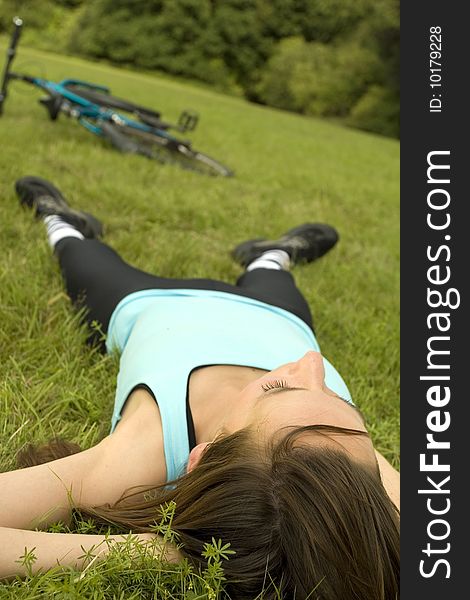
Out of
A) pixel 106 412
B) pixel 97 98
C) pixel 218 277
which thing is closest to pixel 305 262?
pixel 218 277

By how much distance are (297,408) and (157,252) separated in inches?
74.5

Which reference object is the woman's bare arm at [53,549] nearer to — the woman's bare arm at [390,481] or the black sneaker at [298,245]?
the woman's bare arm at [390,481]

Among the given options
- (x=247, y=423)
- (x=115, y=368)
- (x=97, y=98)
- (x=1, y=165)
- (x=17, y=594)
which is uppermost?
(x=97, y=98)

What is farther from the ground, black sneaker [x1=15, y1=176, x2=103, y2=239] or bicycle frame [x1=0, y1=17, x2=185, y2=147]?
bicycle frame [x1=0, y1=17, x2=185, y2=147]

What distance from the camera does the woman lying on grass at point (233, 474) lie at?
111cm

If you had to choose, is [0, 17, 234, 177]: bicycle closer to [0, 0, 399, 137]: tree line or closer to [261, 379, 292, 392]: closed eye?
[261, 379, 292, 392]: closed eye

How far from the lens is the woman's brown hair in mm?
1097

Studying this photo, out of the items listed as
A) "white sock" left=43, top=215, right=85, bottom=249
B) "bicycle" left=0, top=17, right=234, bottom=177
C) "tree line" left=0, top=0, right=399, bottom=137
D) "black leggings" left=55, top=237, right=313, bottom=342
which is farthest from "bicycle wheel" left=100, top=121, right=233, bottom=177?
"tree line" left=0, top=0, right=399, bottom=137

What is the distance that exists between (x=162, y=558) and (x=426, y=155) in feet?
3.62

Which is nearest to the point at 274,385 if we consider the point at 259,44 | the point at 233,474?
the point at 233,474

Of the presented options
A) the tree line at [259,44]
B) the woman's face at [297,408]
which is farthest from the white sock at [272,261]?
the tree line at [259,44]

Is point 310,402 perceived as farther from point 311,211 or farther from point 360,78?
point 360,78

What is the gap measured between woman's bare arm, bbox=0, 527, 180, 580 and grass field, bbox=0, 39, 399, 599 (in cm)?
3

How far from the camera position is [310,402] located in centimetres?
127
